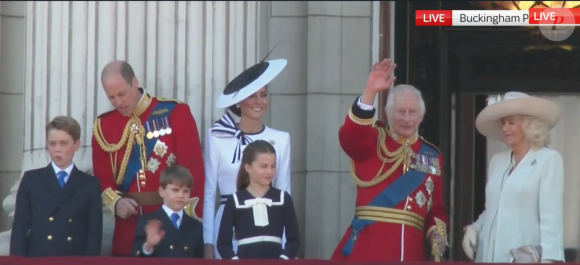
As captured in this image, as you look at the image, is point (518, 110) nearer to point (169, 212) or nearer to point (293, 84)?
point (169, 212)

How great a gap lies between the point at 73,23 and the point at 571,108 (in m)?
3.02

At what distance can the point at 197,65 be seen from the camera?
8867 mm

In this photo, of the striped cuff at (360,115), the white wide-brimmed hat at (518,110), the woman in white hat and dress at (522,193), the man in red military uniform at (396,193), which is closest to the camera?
the woman in white hat and dress at (522,193)

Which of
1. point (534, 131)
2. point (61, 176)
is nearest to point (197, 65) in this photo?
point (61, 176)

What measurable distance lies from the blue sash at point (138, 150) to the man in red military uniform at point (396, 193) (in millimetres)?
1037

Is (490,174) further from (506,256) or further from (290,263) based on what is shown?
(290,263)

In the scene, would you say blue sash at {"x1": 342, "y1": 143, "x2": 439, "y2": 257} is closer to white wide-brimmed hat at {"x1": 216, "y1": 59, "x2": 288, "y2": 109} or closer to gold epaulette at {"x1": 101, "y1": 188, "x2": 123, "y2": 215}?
white wide-brimmed hat at {"x1": 216, "y1": 59, "x2": 288, "y2": 109}

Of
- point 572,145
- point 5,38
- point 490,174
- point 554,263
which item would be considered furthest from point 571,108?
point 5,38

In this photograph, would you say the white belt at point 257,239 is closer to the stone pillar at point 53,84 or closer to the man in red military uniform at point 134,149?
the man in red military uniform at point 134,149

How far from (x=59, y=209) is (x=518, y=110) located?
2.34 m

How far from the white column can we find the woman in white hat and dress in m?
2.05

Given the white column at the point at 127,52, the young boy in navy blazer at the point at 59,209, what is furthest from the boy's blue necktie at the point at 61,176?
the white column at the point at 127,52

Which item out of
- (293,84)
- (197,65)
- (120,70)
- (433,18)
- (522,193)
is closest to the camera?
(522,193)

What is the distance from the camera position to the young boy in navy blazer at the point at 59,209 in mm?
7361
